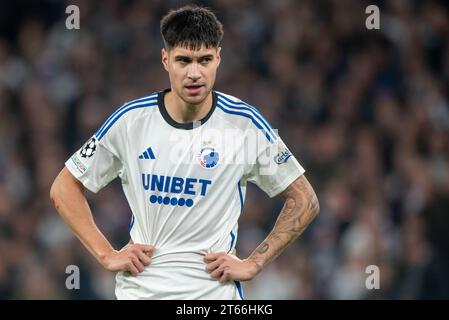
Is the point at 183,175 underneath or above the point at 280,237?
above

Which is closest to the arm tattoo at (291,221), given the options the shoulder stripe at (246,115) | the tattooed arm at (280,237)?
the tattooed arm at (280,237)

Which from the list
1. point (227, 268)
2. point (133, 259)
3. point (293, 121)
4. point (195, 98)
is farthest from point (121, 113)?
point (293, 121)

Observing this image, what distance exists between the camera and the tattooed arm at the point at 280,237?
172 inches

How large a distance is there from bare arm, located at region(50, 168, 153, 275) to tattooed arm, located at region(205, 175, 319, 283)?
0.34 meters

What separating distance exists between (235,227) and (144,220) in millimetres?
450

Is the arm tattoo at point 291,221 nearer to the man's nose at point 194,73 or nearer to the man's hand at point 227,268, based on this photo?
the man's hand at point 227,268

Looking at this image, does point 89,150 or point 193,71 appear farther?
point 89,150

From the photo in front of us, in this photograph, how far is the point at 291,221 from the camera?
14.8ft

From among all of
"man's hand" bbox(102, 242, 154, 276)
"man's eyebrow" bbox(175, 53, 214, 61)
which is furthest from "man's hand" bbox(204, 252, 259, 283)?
"man's eyebrow" bbox(175, 53, 214, 61)

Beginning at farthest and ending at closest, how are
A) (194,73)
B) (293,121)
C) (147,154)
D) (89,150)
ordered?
(293,121), (89,150), (147,154), (194,73)

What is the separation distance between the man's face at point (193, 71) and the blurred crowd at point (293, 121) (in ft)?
12.2

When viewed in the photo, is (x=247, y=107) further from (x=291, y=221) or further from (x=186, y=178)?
(x=291, y=221)

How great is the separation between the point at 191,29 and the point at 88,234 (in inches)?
44.4

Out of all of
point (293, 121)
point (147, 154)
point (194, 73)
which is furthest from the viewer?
point (293, 121)
